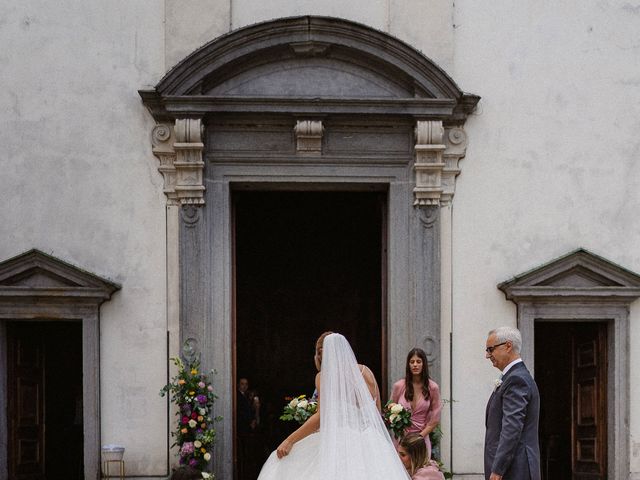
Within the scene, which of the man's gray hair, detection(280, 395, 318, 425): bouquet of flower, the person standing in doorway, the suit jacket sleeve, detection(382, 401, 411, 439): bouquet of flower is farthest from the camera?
the person standing in doorway

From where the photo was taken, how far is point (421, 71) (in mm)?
10195

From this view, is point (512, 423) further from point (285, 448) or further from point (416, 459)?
point (285, 448)

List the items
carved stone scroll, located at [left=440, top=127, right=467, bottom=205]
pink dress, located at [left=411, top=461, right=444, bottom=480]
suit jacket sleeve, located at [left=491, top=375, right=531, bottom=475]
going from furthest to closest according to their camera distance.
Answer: carved stone scroll, located at [left=440, top=127, right=467, bottom=205]
pink dress, located at [left=411, top=461, right=444, bottom=480]
suit jacket sleeve, located at [left=491, top=375, right=531, bottom=475]

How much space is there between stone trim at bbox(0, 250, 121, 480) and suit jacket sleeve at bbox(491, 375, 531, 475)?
5.23 m

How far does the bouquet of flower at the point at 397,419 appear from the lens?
9.02 meters

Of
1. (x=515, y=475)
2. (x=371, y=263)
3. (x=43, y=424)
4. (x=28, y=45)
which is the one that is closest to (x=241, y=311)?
(x=371, y=263)

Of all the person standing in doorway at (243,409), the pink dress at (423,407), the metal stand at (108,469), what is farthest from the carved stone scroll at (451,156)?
the metal stand at (108,469)

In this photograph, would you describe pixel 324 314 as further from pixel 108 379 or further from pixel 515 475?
pixel 515 475

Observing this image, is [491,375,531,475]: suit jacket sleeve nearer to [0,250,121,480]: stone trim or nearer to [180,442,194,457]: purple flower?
[180,442,194,457]: purple flower

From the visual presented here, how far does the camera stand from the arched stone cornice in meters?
10.1

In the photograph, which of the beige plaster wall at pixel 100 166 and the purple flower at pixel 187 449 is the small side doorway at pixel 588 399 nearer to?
the purple flower at pixel 187 449

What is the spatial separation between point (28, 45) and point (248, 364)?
7618 mm

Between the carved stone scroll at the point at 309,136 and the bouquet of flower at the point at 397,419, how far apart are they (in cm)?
304

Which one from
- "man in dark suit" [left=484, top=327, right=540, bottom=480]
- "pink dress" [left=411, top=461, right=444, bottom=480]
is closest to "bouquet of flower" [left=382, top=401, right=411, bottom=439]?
"pink dress" [left=411, top=461, right=444, bottom=480]
